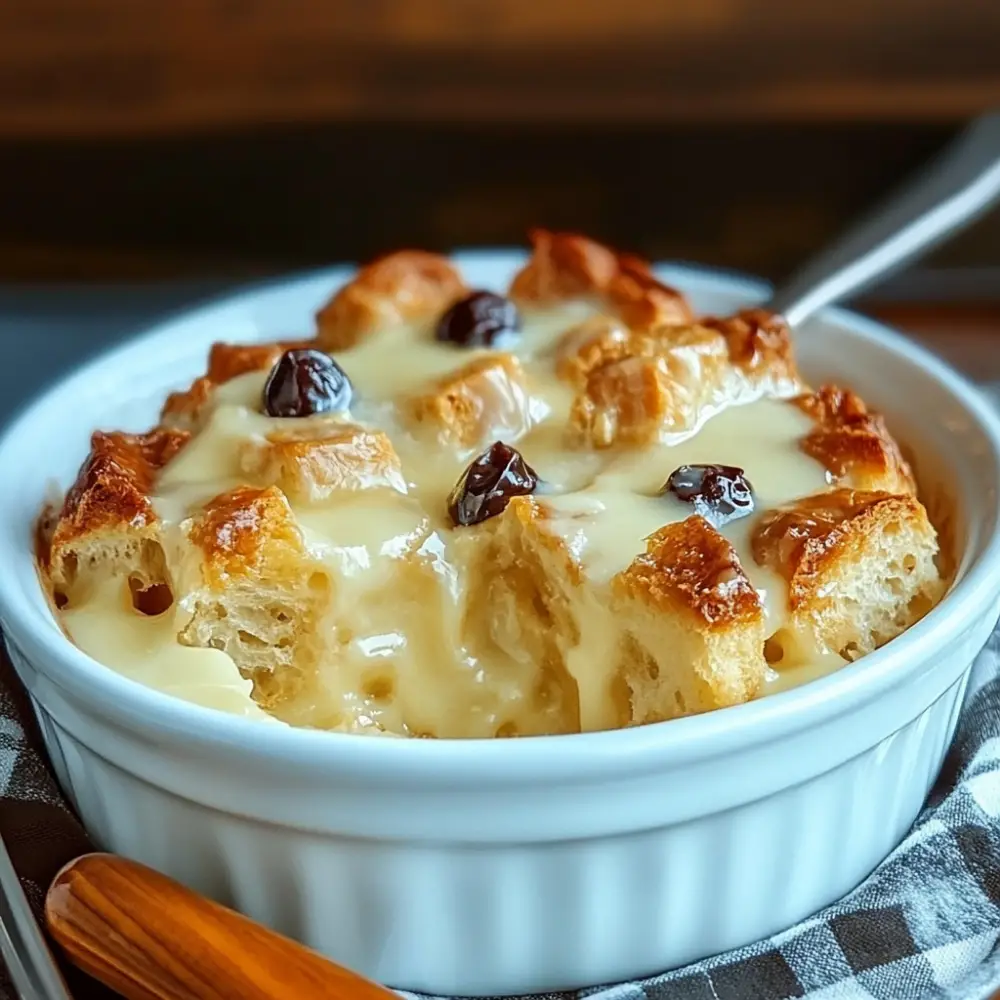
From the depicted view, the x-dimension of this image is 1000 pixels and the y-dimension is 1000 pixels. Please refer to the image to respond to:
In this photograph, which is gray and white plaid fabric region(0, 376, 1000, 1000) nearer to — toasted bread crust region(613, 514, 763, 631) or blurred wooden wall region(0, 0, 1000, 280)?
toasted bread crust region(613, 514, 763, 631)

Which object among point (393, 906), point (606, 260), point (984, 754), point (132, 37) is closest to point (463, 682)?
point (393, 906)

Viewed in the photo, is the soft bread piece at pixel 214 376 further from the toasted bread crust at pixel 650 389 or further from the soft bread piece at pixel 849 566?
Answer: the soft bread piece at pixel 849 566

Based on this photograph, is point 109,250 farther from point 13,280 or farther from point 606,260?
point 606,260

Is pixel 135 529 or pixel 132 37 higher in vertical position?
pixel 132 37

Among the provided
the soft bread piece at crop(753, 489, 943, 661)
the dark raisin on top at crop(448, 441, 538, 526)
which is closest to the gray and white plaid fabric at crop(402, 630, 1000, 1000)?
the soft bread piece at crop(753, 489, 943, 661)

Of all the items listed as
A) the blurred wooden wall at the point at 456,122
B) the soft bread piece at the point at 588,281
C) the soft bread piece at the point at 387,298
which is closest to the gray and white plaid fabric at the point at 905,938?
the soft bread piece at the point at 588,281

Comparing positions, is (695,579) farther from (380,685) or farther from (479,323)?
(479,323)
